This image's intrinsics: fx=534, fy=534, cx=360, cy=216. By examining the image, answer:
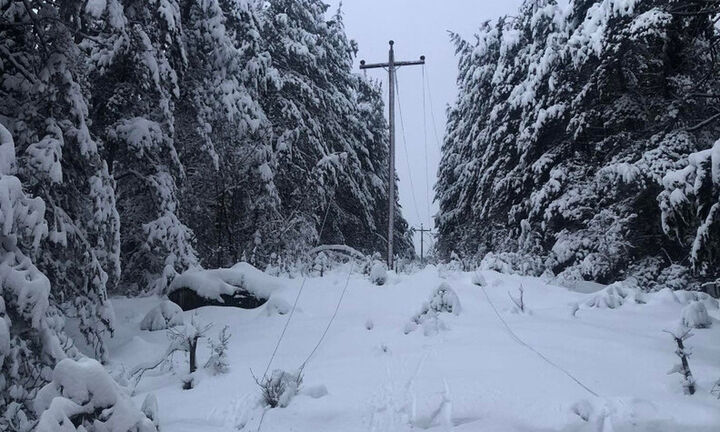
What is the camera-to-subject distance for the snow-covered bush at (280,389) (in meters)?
3.98

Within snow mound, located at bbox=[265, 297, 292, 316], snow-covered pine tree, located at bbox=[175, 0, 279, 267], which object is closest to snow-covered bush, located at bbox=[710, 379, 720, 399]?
snow mound, located at bbox=[265, 297, 292, 316]

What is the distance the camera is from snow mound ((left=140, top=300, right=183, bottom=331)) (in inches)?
251

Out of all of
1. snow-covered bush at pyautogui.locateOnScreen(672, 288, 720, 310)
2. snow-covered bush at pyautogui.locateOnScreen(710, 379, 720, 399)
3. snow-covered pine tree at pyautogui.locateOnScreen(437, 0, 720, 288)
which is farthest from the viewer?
snow-covered pine tree at pyautogui.locateOnScreen(437, 0, 720, 288)

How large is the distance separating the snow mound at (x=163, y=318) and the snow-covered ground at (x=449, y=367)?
11 cm

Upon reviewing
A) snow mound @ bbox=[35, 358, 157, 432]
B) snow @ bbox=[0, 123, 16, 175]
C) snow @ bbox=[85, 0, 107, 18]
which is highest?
snow @ bbox=[85, 0, 107, 18]

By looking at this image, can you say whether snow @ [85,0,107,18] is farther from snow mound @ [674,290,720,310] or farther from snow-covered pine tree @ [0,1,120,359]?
snow mound @ [674,290,720,310]

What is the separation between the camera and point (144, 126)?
7.32m

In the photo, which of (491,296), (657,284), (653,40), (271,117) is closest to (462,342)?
(491,296)

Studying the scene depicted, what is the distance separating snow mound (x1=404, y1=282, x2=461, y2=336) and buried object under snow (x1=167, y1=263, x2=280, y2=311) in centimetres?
227

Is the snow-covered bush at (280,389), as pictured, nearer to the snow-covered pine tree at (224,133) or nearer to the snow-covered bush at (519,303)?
the snow-covered bush at (519,303)

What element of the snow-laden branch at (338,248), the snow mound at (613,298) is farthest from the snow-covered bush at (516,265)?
the snow-laden branch at (338,248)

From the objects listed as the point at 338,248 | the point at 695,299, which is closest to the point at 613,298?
the point at 695,299

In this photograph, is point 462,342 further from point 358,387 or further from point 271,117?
point 271,117

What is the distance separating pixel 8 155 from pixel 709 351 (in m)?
5.59
